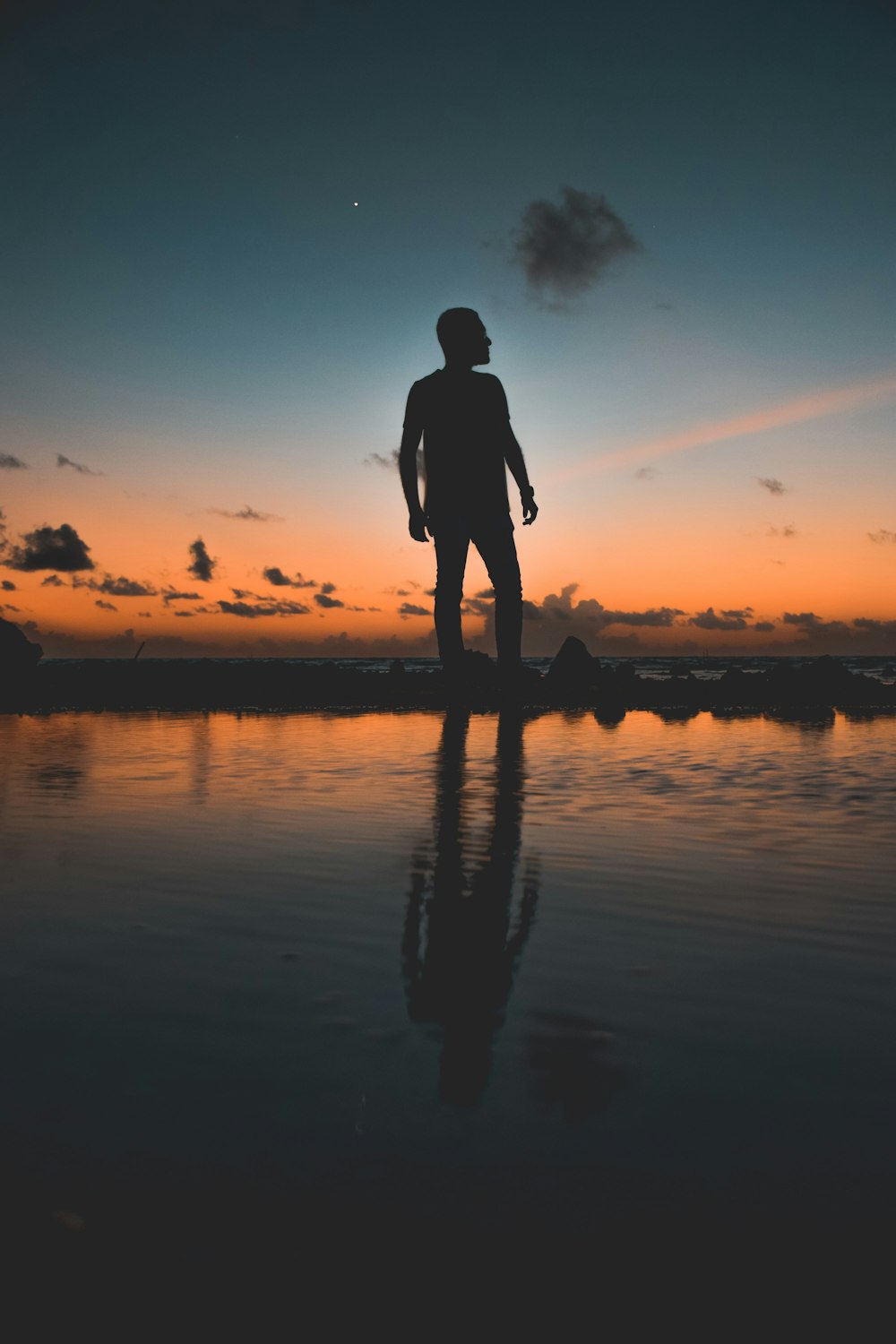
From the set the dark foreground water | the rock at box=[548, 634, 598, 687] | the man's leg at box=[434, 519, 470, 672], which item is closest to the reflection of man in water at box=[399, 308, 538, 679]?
the man's leg at box=[434, 519, 470, 672]

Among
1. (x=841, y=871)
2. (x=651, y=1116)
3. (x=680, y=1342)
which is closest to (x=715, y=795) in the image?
(x=841, y=871)

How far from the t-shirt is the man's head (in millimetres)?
140

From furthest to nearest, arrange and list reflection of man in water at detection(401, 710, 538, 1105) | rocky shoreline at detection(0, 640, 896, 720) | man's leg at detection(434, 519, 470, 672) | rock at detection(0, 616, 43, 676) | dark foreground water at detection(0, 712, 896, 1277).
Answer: rock at detection(0, 616, 43, 676) → rocky shoreline at detection(0, 640, 896, 720) → man's leg at detection(434, 519, 470, 672) → reflection of man in water at detection(401, 710, 538, 1105) → dark foreground water at detection(0, 712, 896, 1277)

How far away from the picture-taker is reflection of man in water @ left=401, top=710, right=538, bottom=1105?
1380mm

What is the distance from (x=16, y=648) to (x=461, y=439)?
1175cm

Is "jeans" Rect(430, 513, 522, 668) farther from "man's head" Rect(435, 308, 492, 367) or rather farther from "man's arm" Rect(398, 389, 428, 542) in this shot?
"man's head" Rect(435, 308, 492, 367)

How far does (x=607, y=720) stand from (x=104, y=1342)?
25.0ft

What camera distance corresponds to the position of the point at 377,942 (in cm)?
193

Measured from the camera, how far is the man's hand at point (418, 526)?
26.9 feet

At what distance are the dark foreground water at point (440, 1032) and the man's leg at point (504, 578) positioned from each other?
15.9 feet

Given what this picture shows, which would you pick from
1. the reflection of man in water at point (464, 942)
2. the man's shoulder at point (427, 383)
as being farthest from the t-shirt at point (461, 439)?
the reflection of man in water at point (464, 942)

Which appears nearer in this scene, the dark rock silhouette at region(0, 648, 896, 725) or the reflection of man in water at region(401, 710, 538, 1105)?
the reflection of man in water at region(401, 710, 538, 1105)

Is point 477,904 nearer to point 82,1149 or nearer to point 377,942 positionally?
point 377,942

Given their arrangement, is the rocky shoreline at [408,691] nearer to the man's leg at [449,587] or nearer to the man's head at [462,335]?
the man's leg at [449,587]
